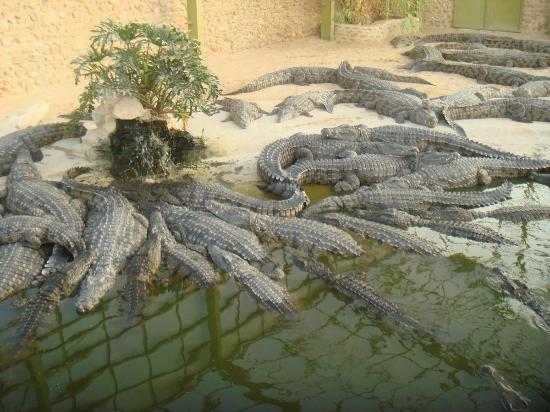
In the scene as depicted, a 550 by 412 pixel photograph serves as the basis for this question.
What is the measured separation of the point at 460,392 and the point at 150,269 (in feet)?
8.48

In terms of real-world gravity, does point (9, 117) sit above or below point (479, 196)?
above

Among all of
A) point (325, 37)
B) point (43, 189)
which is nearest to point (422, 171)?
point (43, 189)

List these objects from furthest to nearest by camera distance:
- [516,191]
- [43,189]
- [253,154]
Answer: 1. [253,154]
2. [516,191]
3. [43,189]

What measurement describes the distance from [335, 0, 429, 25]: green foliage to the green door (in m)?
1.12

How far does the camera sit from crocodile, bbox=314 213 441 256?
17.1 feet

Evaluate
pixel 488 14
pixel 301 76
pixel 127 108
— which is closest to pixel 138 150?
pixel 127 108

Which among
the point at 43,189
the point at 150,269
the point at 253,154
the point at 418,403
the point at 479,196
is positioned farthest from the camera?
the point at 253,154

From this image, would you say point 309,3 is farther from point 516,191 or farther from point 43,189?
point 43,189

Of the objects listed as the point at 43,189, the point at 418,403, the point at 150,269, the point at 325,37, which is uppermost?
the point at 325,37

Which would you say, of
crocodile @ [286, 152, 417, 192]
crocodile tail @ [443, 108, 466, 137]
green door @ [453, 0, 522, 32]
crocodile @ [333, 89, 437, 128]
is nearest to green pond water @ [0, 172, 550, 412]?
crocodile @ [286, 152, 417, 192]

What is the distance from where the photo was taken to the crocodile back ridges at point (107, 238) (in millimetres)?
4527

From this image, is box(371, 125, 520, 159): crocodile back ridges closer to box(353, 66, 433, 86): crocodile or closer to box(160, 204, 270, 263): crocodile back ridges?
box(160, 204, 270, 263): crocodile back ridges

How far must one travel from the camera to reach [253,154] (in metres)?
7.38

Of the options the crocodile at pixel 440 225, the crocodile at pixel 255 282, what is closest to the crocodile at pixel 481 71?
the crocodile at pixel 440 225
